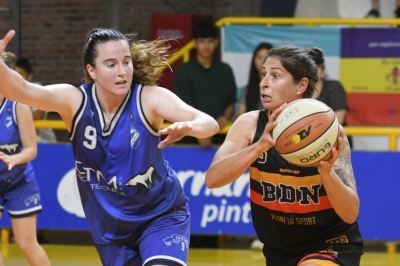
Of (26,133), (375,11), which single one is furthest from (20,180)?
(375,11)

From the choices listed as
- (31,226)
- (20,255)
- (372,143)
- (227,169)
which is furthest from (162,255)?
(372,143)

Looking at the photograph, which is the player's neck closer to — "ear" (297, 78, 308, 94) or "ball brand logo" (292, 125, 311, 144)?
"ear" (297, 78, 308, 94)

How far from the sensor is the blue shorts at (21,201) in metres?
6.82

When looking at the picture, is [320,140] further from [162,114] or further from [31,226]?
[31,226]

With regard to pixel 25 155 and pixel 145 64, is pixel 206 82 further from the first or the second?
pixel 145 64

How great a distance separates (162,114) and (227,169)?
45 centimetres

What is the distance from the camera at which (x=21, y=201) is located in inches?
269

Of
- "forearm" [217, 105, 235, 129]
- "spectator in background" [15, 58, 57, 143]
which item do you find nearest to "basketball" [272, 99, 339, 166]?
"forearm" [217, 105, 235, 129]

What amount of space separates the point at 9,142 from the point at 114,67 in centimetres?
237

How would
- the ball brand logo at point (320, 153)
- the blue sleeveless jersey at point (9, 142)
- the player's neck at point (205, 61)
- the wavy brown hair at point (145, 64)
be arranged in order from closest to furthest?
the ball brand logo at point (320, 153), the wavy brown hair at point (145, 64), the blue sleeveless jersey at point (9, 142), the player's neck at point (205, 61)

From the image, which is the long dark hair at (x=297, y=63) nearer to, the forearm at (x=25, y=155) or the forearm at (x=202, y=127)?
the forearm at (x=202, y=127)

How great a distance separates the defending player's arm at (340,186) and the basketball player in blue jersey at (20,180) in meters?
2.71

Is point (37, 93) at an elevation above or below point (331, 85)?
above

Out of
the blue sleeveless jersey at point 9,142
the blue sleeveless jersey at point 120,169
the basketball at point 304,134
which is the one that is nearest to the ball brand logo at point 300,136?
the basketball at point 304,134
